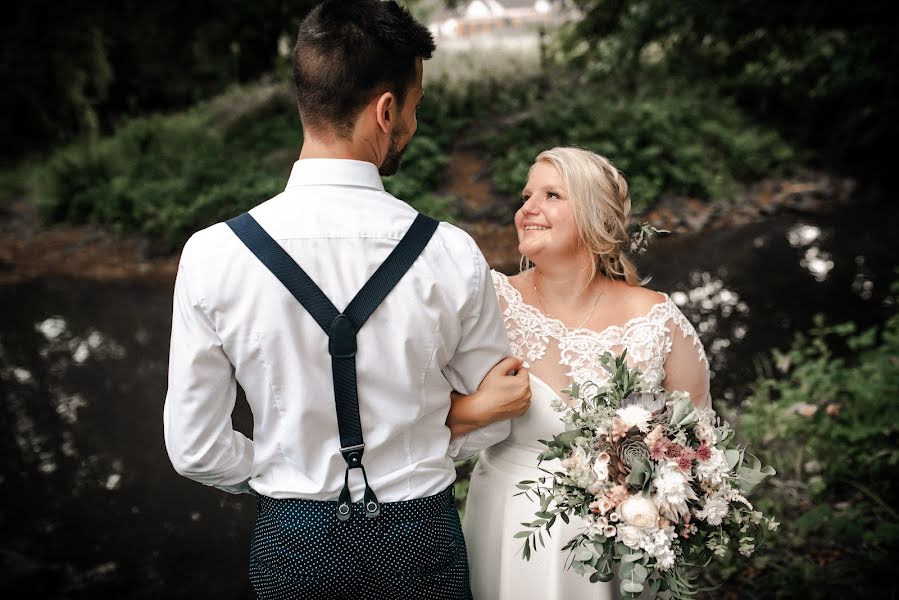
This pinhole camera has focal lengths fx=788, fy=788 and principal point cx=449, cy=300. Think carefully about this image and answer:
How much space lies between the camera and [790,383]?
5.86 meters

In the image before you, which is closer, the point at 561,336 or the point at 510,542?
the point at 510,542

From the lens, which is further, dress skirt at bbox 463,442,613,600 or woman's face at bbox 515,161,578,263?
woman's face at bbox 515,161,578,263

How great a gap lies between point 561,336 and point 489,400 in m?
0.78

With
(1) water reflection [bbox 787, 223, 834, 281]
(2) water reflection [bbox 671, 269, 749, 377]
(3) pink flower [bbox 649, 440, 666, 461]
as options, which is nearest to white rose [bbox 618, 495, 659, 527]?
(3) pink flower [bbox 649, 440, 666, 461]

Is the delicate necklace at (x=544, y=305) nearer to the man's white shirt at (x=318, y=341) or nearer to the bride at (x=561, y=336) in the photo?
the bride at (x=561, y=336)

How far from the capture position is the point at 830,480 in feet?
14.1

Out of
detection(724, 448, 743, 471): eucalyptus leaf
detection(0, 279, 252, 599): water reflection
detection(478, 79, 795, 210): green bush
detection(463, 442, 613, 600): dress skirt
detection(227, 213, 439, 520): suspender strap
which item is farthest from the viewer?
detection(478, 79, 795, 210): green bush

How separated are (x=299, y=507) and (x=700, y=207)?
10102 millimetres

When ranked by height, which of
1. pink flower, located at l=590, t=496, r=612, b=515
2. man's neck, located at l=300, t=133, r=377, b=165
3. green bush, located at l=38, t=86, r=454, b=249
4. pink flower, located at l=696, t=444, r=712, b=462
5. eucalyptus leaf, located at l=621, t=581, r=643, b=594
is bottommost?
green bush, located at l=38, t=86, r=454, b=249

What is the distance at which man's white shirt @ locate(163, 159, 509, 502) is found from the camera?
5.37 feet

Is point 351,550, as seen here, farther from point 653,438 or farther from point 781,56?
point 781,56

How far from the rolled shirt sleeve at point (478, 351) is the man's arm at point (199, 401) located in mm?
534

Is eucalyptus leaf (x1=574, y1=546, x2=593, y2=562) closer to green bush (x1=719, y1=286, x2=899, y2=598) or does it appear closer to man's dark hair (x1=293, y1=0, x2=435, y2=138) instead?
man's dark hair (x1=293, y1=0, x2=435, y2=138)

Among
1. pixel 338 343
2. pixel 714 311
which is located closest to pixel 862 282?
pixel 714 311
